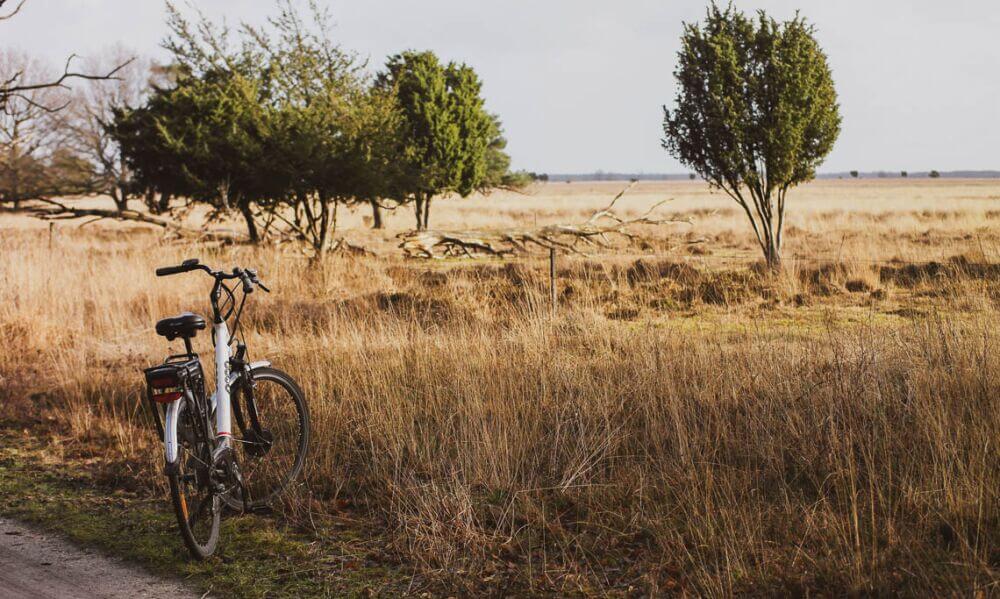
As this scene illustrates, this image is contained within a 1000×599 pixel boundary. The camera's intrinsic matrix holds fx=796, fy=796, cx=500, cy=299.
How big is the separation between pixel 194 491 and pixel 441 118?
28.0 m

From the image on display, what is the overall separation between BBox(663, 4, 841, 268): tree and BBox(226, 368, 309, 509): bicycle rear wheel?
45.6 feet

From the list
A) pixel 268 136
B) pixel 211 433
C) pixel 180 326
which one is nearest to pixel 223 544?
pixel 211 433

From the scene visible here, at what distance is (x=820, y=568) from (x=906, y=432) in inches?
72.9

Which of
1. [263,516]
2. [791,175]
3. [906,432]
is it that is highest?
[791,175]

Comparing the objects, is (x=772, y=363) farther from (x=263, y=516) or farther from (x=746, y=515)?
(x=263, y=516)

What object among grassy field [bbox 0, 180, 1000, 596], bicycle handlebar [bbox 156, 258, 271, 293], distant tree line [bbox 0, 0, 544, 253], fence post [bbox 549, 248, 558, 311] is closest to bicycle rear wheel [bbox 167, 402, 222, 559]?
grassy field [bbox 0, 180, 1000, 596]

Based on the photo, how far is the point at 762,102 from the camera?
17844mm

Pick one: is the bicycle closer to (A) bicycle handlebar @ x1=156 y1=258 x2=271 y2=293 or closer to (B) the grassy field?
(A) bicycle handlebar @ x1=156 y1=258 x2=271 y2=293

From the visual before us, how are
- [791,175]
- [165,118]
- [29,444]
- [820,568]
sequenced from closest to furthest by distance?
1. [820,568]
2. [29,444]
3. [791,175]
4. [165,118]

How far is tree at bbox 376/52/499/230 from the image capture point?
1232 inches

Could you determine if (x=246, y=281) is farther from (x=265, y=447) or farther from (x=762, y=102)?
(x=762, y=102)

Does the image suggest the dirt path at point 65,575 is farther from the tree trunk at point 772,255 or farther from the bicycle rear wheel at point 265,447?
the tree trunk at point 772,255

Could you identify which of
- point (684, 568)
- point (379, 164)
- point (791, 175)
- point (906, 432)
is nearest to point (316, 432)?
point (684, 568)

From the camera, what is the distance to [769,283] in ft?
49.3
